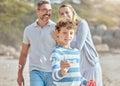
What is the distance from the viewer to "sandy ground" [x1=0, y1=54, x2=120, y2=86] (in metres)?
5.21

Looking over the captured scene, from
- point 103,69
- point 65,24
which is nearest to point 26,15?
point 103,69

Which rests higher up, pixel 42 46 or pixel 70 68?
pixel 42 46

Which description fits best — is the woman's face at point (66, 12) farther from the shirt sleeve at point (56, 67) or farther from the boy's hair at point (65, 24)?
the shirt sleeve at point (56, 67)

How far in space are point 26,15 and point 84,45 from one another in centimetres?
230

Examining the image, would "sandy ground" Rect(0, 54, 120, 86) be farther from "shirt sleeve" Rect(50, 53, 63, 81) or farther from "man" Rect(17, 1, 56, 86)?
"shirt sleeve" Rect(50, 53, 63, 81)

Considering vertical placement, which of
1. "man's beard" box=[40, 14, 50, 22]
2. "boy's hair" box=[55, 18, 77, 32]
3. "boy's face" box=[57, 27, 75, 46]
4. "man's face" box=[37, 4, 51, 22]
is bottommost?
"boy's face" box=[57, 27, 75, 46]

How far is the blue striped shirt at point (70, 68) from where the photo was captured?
2594 millimetres

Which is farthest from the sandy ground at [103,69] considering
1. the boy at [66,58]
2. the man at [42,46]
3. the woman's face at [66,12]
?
→ the boy at [66,58]

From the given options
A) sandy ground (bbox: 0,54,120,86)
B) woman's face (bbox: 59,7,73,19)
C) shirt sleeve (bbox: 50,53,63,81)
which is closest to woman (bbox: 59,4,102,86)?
woman's face (bbox: 59,7,73,19)

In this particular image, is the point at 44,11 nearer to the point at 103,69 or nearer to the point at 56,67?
the point at 56,67

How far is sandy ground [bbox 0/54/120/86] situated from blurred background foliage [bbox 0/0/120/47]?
0.24m

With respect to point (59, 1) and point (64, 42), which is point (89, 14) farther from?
point (64, 42)

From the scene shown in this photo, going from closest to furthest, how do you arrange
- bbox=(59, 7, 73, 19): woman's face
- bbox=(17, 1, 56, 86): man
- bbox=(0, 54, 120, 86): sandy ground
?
bbox=(59, 7, 73, 19): woman's face → bbox=(17, 1, 56, 86): man → bbox=(0, 54, 120, 86): sandy ground

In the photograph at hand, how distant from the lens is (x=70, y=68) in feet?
8.59
